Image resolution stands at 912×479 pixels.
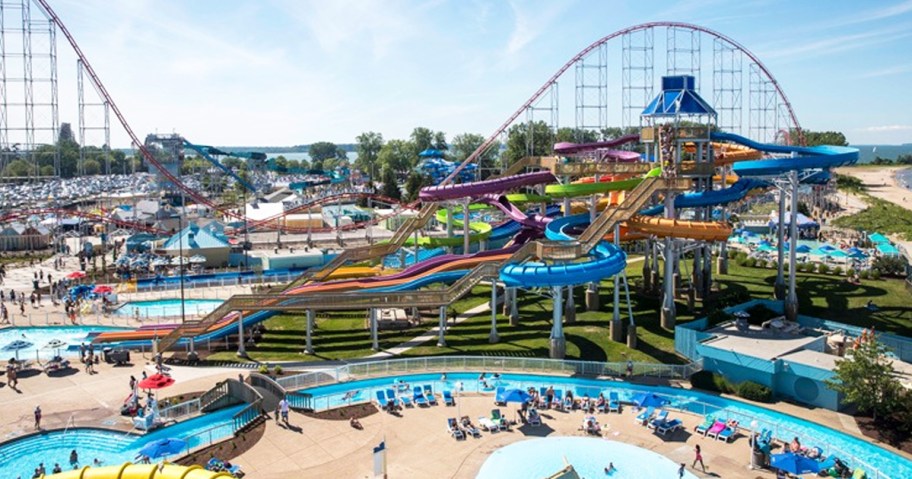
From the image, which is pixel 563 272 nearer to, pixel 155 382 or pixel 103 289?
pixel 155 382

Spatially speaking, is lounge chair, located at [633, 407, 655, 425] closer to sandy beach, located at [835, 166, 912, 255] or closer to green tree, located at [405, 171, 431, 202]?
sandy beach, located at [835, 166, 912, 255]

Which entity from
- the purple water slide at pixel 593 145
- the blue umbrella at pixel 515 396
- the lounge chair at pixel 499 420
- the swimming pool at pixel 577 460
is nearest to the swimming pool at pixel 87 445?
the lounge chair at pixel 499 420

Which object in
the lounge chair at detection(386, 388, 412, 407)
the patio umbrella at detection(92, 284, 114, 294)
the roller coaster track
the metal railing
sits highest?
the roller coaster track

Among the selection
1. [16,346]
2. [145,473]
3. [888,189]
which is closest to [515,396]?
[145,473]

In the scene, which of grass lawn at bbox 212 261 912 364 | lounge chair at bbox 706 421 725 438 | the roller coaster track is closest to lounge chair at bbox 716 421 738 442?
lounge chair at bbox 706 421 725 438

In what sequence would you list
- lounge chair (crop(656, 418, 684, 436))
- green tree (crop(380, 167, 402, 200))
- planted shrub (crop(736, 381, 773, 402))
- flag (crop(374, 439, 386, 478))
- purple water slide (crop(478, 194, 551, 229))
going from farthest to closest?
green tree (crop(380, 167, 402, 200)) → purple water slide (crop(478, 194, 551, 229)) → planted shrub (crop(736, 381, 773, 402)) → lounge chair (crop(656, 418, 684, 436)) → flag (crop(374, 439, 386, 478))

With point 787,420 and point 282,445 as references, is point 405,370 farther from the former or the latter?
point 787,420
